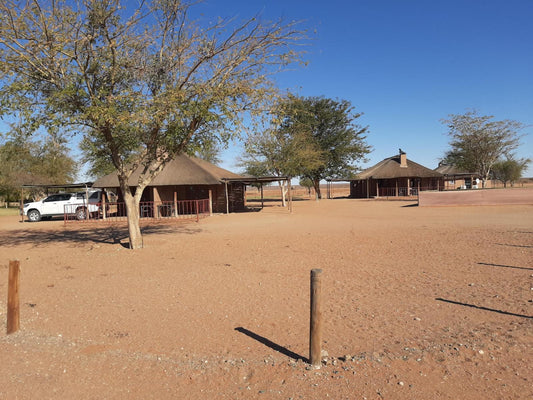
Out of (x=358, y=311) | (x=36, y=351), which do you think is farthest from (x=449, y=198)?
(x=36, y=351)

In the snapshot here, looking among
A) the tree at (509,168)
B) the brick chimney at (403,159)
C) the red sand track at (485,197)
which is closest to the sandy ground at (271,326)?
the red sand track at (485,197)

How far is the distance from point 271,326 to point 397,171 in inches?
1570

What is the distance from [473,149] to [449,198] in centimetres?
1745

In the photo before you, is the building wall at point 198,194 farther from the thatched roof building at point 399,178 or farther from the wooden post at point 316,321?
the thatched roof building at point 399,178

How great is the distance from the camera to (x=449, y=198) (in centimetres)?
2608

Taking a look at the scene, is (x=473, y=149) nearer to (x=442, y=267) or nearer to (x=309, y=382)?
(x=442, y=267)

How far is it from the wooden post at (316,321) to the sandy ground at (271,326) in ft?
0.44

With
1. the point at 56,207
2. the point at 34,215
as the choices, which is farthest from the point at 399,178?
the point at 34,215

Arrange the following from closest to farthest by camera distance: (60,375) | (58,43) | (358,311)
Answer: (60,375)
(358,311)
(58,43)

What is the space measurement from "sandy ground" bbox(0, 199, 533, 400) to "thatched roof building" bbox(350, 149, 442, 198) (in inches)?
1273

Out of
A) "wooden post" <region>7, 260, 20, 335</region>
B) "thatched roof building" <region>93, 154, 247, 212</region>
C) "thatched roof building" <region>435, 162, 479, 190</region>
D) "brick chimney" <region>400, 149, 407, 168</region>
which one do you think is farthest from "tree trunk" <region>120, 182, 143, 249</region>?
"thatched roof building" <region>435, 162, 479, 190</region>

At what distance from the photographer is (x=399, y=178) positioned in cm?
4178

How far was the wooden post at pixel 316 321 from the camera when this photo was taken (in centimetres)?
371

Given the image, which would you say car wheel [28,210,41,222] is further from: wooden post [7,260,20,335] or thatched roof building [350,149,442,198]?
thatched roof building [350,149,442,198]
